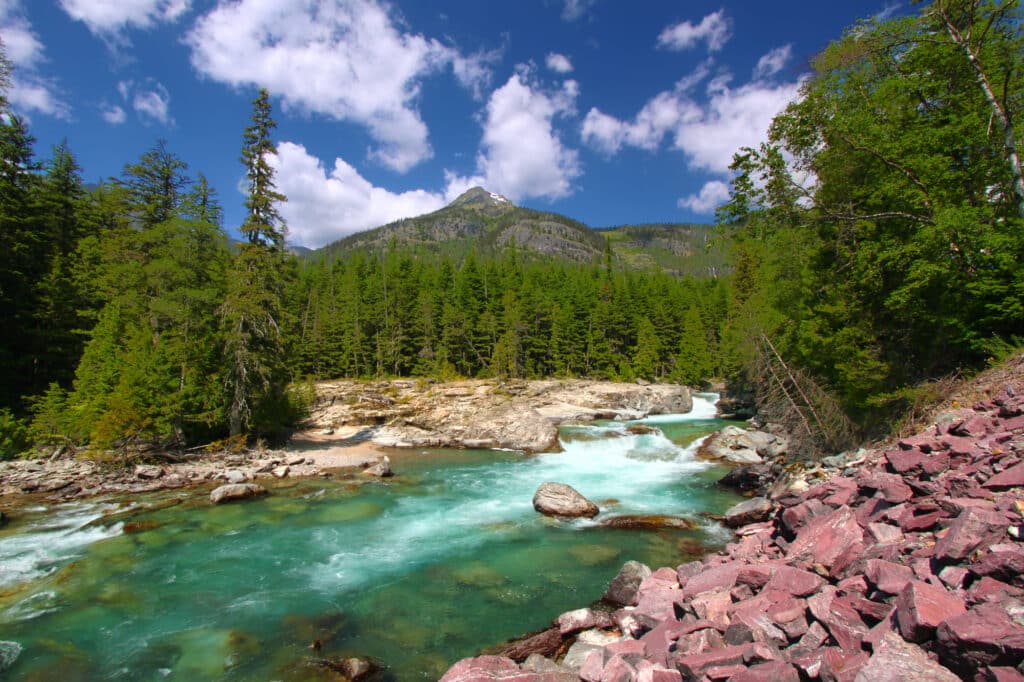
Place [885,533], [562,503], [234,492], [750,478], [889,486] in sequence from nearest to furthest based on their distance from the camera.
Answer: [885,533], [889,486], [562,503], [234,492], [750,478]

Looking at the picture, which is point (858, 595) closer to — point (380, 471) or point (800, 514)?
point (800, 514)

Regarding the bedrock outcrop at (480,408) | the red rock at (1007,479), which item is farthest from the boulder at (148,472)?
the red rock at (1007,479)

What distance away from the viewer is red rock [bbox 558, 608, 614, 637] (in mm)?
7555

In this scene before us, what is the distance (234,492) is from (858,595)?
18.5m

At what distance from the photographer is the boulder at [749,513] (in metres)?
12.6

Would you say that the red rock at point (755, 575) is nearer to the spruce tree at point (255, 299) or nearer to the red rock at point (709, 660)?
the red rock at point (709, 660)

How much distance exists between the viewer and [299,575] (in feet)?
35.3

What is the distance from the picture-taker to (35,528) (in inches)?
501

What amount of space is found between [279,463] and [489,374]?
107 ft

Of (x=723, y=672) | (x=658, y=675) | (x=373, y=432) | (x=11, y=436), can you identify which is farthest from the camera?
(x=373, y=432)

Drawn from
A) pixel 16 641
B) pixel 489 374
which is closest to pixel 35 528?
pixel 16 641

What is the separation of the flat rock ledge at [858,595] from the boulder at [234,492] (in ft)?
44.3

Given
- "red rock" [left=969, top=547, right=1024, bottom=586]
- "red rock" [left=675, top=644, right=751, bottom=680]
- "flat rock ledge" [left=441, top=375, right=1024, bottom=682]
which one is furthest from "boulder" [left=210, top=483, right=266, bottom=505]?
"red rock" [left=969, top=547, right=1024, bottom=586]

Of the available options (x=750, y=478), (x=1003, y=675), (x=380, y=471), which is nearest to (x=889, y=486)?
(x=1003, y=675)
